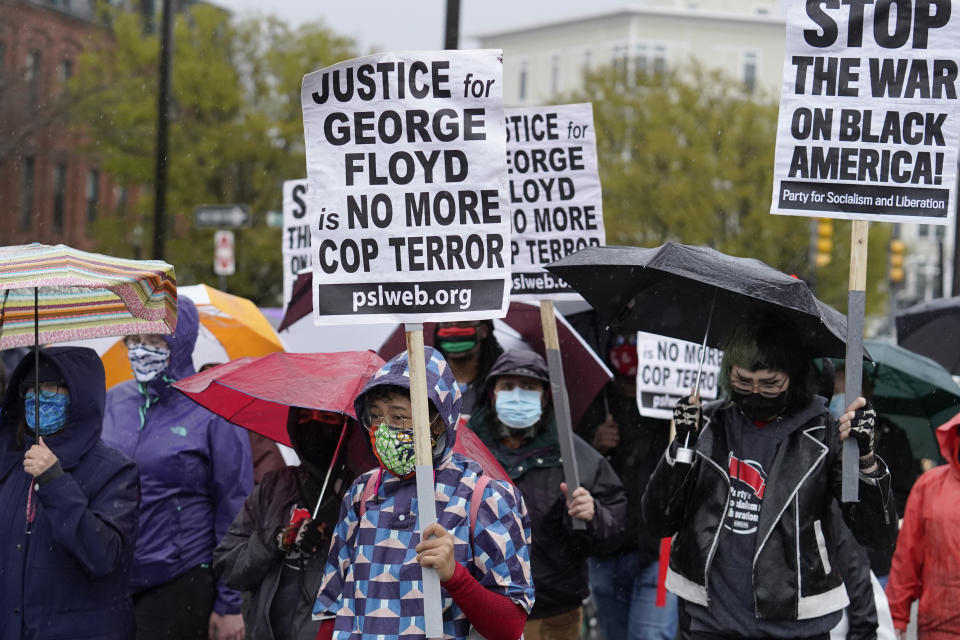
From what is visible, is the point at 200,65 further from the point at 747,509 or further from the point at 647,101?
the point at 747,509

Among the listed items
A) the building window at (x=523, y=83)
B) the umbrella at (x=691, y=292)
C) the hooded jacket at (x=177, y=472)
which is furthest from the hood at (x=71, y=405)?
the building window at (x=523, y=83)

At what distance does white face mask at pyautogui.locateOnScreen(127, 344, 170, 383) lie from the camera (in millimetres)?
6539

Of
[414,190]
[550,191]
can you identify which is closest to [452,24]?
[550,191]

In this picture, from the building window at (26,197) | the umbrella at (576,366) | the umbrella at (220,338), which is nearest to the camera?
the umbrella at (576,366)

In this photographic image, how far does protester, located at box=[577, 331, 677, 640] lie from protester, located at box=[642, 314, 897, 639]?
223 centimetres

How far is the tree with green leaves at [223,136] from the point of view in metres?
32.8

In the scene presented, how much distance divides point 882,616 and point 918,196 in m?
2.05

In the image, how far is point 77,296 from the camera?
600 centimetres

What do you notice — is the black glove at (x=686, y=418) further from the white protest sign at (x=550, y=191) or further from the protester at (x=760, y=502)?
the white protest sign at (x=550, y=191)

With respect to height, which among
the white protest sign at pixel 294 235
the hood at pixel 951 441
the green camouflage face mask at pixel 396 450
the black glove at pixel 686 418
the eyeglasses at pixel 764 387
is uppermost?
the white protest sign at pixel 294 235

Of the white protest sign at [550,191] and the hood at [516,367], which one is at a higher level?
the white protest sign at [550,191]

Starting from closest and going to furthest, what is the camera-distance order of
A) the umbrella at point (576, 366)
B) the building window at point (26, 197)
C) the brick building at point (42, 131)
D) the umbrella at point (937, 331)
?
1. the umbrella at point (576, 366)
2. the umbrella at point (937, 331)
3. the brick building at point (42, 131)
4. the building window at point (26, 197)

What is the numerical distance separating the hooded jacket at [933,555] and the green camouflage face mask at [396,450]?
2.79 metres

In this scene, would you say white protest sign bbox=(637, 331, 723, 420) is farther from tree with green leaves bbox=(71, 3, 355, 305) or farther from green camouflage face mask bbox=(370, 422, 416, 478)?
tree with green leaves bbox=(71, 3, 355, 305)
